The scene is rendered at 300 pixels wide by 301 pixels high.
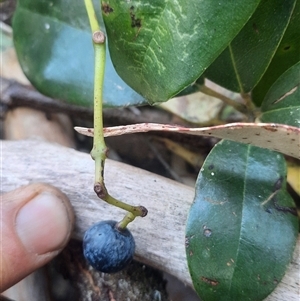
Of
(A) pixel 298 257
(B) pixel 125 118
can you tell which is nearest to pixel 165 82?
(A) pixel 298 257

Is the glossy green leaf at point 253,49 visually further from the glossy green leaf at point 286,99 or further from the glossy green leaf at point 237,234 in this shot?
the glossy green leaf at point 237,234

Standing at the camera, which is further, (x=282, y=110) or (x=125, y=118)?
(x=125, y=118)

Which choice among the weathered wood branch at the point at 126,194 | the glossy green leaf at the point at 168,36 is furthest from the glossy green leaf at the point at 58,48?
the glossy green leaf at the point at 168,36

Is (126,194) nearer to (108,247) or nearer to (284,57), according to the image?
(108,247)

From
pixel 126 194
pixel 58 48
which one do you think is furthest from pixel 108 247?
pixel 58 48

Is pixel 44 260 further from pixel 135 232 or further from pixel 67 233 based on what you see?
pixel 135 232
